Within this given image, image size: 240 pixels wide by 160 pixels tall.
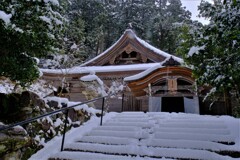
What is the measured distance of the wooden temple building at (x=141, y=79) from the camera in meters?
9.89

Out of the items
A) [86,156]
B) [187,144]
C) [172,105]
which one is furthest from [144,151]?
[172,105]

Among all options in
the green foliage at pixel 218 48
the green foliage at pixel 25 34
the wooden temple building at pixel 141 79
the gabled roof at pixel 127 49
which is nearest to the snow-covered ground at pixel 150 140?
the green foliage at pixel 218 48

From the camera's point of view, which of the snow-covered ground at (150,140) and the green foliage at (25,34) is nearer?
the snow-covered ground at (150,140)

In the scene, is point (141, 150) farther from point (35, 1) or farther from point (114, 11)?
point (114, 11)

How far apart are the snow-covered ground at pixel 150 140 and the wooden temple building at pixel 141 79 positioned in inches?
151

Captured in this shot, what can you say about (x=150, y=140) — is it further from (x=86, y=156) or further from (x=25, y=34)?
(x=25, y=34)

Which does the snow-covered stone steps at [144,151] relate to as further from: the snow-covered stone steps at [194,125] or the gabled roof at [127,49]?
the gabled roof at [127,49]

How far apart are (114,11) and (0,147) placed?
25.1 m

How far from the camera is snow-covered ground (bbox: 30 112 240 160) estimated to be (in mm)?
3535

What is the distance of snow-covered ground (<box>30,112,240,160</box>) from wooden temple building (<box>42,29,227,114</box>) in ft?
12.6

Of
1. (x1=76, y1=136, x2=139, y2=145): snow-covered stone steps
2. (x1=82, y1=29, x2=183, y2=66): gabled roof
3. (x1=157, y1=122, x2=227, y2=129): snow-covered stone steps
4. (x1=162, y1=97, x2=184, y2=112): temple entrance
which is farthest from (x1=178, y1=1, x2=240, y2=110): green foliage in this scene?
(x1=162, y1=97, x2=184, y2=112): temple entrance

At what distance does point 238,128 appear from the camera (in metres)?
4.50

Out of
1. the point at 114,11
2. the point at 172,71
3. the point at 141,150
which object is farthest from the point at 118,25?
the point at 141,150

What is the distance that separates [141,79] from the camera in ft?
33.0
